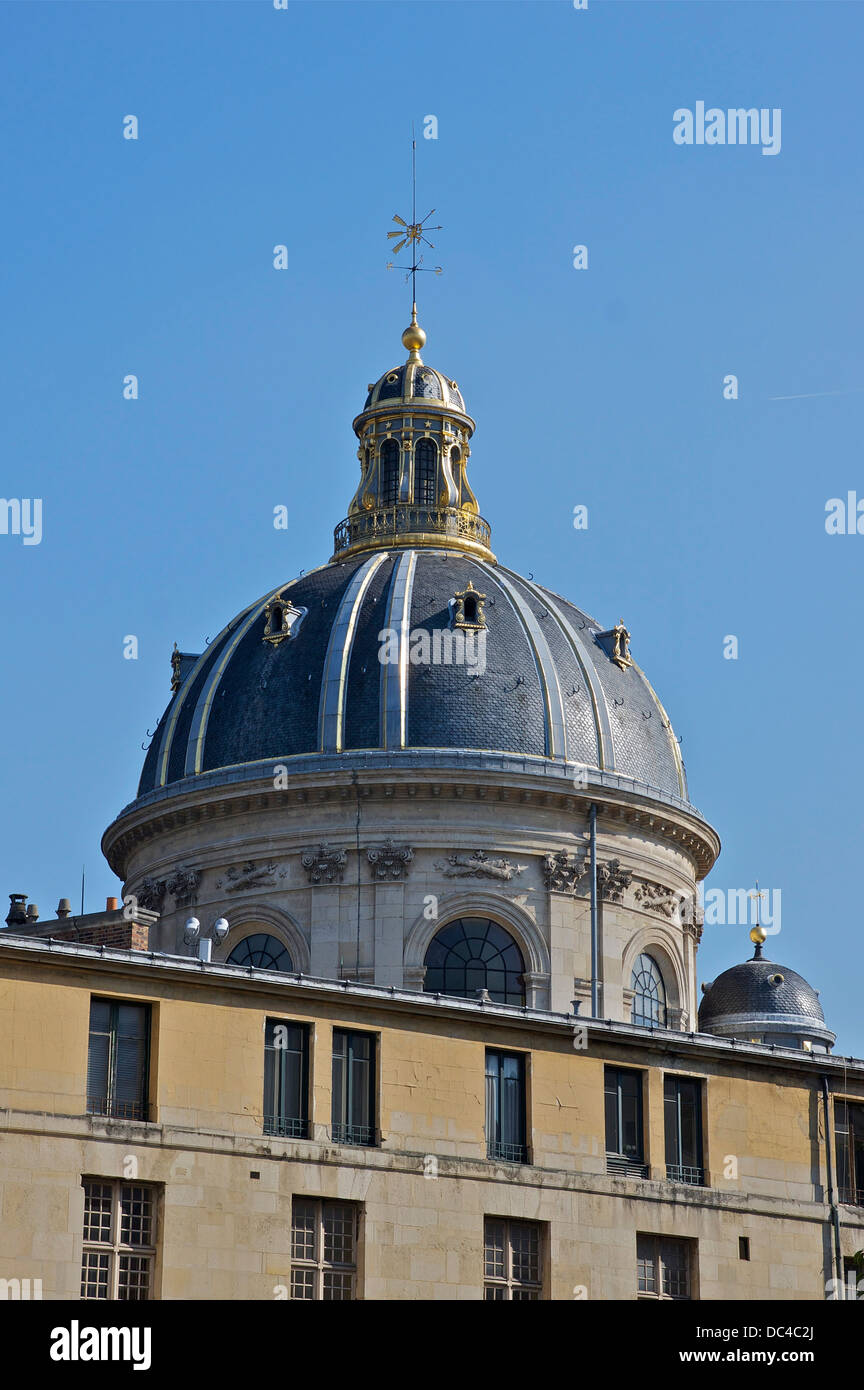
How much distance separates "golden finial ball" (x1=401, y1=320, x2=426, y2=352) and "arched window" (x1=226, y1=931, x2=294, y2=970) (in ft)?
68.0

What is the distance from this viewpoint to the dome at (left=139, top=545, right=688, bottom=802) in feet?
206

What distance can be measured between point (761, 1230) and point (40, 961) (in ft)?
44.4

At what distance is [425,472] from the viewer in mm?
70938

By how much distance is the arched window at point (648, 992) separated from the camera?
62.9 metres

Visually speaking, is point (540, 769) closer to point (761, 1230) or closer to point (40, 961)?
point (761, 1230)

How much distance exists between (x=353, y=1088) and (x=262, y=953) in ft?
73.5

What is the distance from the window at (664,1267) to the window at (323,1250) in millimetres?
5289

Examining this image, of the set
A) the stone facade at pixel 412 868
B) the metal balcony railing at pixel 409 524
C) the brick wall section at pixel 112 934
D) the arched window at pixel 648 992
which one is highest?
the metal balcony railing at pixel 409 524

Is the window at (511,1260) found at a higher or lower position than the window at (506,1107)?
lower

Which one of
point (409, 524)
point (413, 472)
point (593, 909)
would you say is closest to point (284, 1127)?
point (593, 909)

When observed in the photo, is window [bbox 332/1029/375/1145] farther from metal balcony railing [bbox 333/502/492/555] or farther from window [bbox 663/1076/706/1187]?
metal balcony railing [bbox 333/502/492/555]

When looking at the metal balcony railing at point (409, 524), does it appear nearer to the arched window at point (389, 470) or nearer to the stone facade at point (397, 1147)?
the arched window at point (389, 470)

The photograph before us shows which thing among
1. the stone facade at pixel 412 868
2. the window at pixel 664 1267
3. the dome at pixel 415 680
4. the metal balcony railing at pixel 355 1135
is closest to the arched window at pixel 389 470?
the dome at pixel 415 680
